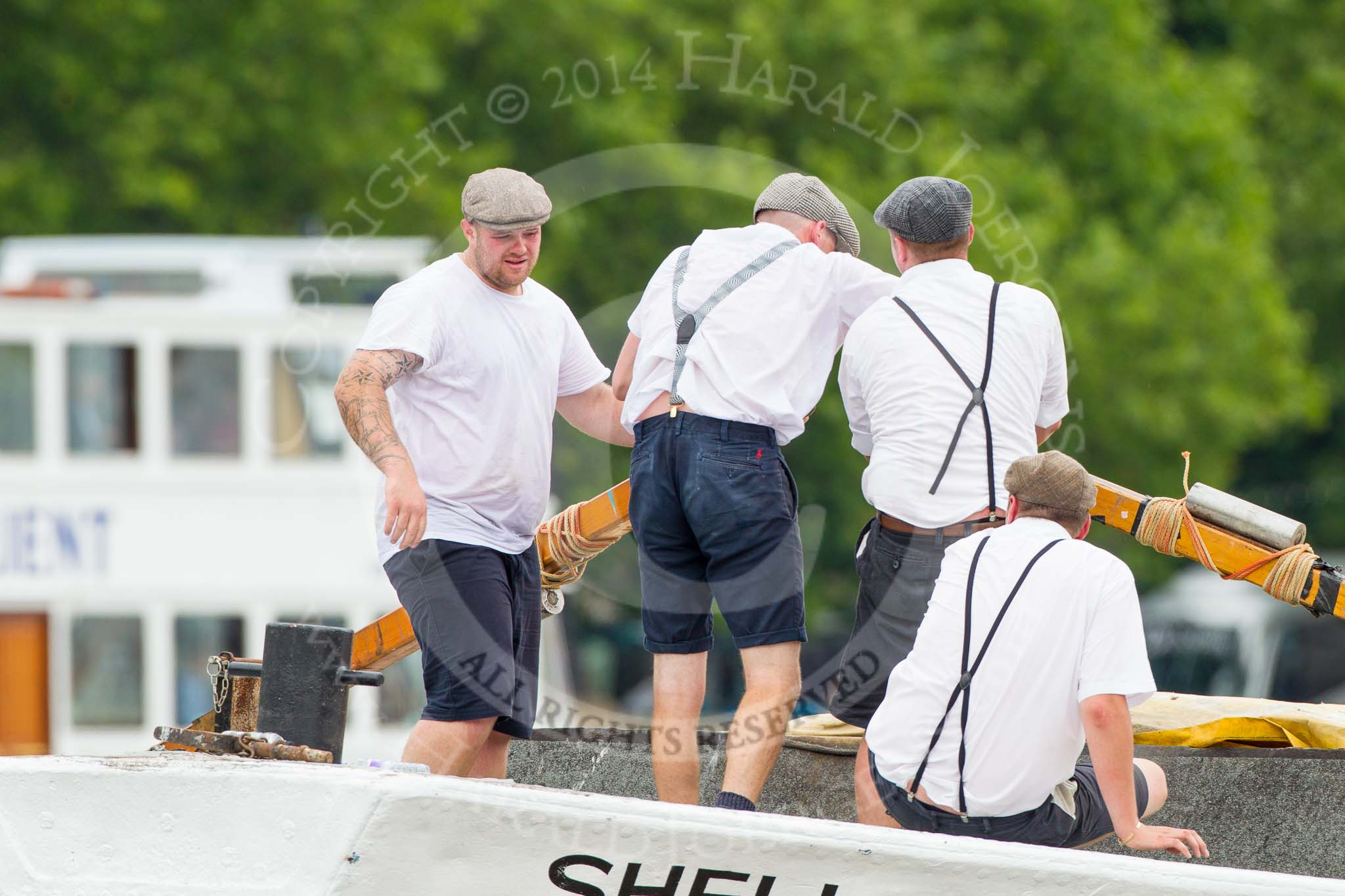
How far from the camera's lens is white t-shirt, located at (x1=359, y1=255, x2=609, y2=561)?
5.04 meters

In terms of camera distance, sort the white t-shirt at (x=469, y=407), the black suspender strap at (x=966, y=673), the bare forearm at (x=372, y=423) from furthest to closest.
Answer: the white t-shirt at (x=469, y=407) → the bare forearm at (x=372, y=423) → the black suspender strap at (x=966, y=673)

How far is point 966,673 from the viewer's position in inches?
165

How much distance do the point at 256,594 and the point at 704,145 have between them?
720cm

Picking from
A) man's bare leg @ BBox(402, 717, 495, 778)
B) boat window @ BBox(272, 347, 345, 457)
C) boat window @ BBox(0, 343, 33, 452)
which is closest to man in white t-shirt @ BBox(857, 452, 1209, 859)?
man's bare leg @ BBox(402, 717, 495, 778)

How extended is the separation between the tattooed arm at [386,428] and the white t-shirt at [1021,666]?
49.7 inches

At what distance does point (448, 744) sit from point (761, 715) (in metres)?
0.85

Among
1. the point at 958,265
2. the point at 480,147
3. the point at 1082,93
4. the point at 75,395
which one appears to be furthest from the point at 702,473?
the point at 1082,93

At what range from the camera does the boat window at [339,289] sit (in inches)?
797

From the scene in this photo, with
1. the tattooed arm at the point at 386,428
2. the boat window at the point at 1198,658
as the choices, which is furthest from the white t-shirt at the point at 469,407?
the boat window at the point at 1198,658

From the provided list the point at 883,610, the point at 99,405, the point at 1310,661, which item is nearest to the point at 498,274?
the point at 883,610

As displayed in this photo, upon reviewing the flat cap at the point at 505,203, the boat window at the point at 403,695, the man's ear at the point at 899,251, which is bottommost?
the boat window at the point at 403,695

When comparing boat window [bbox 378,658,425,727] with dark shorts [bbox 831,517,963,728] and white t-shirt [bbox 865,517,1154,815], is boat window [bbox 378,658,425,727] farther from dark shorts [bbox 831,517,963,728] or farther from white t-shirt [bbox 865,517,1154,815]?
white t-shirt [bbox 865,517,1154,815]

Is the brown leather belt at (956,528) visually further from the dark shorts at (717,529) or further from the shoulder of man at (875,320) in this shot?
the shoulder of man at (875,320)

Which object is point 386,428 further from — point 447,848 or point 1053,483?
point 1053,483
